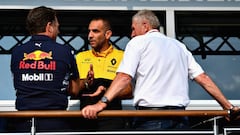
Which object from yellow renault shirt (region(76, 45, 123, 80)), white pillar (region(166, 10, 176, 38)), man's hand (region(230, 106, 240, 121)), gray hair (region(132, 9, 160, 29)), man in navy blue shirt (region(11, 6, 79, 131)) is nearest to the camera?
man's hand (region(230, 106, 240, 121))

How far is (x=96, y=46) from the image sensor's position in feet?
15.0

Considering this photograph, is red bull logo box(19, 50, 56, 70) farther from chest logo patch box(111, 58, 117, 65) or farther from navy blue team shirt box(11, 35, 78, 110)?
chest logo patch box(111, 58, 117, 65)

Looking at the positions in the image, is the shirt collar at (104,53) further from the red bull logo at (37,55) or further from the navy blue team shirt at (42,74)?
the red bull logo at (37,55)

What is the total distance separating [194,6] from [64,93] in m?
2.02

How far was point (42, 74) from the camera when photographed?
3779mm

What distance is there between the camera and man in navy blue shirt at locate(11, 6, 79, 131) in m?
3.76

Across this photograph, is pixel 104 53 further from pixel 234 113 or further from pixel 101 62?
pixel 234 113

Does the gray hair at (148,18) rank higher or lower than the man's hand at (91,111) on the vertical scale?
higher

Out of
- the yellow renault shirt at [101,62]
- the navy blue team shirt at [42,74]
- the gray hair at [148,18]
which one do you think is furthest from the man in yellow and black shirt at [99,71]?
the gray hair at [148,18]

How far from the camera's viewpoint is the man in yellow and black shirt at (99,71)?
411cm

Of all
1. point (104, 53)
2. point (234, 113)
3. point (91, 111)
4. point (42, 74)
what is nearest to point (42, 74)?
point (42, 74)

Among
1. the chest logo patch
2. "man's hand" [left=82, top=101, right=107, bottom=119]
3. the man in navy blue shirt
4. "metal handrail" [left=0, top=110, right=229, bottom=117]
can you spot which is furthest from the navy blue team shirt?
the chest logo patch

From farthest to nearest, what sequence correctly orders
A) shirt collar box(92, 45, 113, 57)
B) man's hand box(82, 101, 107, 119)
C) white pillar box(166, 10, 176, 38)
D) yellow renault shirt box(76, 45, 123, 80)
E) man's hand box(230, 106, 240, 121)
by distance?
white pillar box(166, 10, 176, 38) → shirt collar box(92, 45, 113, 57) → yellow renault shirt box(76, 45, 123, 80) → man's hand box(230, 106, 240, 121) → man's hand box(82, 101, 107, 119)

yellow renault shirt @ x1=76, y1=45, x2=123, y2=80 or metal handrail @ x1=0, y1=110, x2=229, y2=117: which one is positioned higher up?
yellow renault shirt @ x1=76, y1=45, x2=123, y2=80
